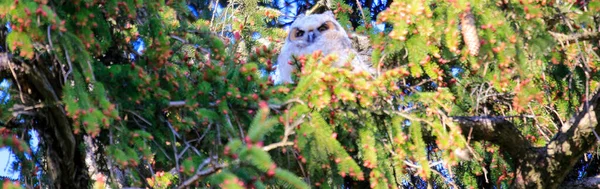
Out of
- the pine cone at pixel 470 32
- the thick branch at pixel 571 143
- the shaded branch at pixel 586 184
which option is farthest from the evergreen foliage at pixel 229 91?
the shaded branch at pixel 586 184

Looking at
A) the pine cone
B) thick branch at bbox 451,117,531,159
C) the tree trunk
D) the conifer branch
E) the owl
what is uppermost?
the owl

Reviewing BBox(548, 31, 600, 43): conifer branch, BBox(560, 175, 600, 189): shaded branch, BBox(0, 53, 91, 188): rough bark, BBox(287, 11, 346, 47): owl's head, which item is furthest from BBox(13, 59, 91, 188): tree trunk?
BBox(560, 175, 600, 189): shaded branch

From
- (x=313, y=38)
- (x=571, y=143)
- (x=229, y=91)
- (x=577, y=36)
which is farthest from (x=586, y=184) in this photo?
(x=229, y=91)

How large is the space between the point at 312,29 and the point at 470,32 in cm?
324

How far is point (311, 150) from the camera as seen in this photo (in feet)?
12.5

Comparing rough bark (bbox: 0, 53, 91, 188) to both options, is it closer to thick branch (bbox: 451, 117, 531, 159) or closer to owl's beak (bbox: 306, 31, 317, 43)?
thick branch (bbox: 451, 117, 531, 159)

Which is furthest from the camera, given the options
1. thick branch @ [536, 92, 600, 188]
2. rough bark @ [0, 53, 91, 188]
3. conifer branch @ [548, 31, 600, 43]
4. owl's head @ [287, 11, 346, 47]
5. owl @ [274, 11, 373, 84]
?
owl's head @ [287, 11, 346, 47]

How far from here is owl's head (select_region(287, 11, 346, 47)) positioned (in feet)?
22.8

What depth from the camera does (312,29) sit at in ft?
23.0

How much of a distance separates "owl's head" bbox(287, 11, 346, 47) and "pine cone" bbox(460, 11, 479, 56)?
3.05m

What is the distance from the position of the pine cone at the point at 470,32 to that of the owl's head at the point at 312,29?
305 cm

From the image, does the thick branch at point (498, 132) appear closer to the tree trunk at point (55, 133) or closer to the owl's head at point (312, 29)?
the owl's head at point (312, 29)

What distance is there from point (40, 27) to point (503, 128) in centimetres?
304

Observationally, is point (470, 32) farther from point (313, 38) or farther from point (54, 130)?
point (313, 38)
